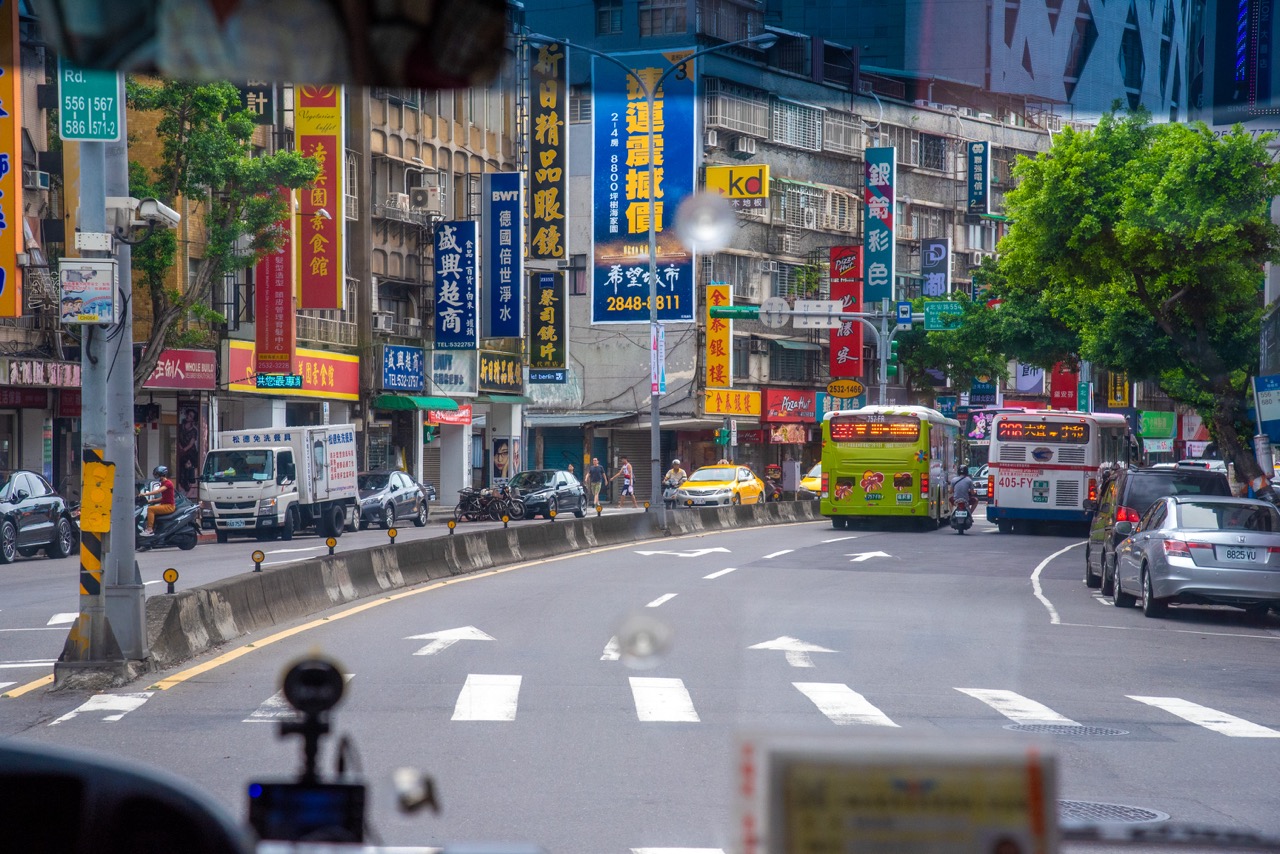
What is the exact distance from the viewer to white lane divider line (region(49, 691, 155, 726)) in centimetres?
1017

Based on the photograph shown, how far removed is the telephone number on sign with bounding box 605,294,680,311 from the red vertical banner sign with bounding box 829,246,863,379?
2730 cm

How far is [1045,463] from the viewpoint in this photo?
1512 inches

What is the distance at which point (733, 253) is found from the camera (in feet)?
199

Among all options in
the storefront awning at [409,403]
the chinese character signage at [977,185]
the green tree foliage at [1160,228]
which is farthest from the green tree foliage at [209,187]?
the chinese character signage at [977,185]

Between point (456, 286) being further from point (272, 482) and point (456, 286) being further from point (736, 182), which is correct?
point (736, 182)

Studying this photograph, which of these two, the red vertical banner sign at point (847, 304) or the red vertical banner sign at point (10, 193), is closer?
the red vertical banner sign at point (10, 193)

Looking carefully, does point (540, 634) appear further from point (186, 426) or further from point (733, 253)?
point (733, 253)

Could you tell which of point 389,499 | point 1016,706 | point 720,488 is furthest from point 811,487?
point 1016,706

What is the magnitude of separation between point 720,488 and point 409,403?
9.97 metres

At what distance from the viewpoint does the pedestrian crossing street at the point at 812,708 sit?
400 inches

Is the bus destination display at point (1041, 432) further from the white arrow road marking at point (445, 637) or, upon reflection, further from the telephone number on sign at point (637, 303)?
the white arrow road marking at point (445, 637)

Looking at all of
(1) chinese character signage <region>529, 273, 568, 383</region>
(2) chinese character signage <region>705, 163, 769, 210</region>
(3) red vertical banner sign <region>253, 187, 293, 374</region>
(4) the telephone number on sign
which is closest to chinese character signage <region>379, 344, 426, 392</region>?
(1) chinese character signage <region>529, 273, 568, 383</region>

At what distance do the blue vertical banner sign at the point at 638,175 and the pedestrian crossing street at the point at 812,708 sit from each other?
10.8 feet

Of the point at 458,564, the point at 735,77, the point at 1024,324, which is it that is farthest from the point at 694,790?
the point at 1024,324
